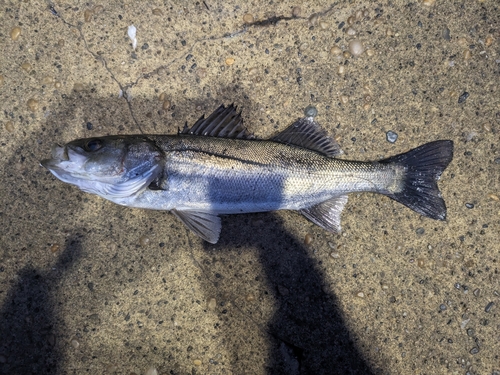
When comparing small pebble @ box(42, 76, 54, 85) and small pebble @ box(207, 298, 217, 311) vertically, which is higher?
small pebble @ box(42, 76, 54, 85)

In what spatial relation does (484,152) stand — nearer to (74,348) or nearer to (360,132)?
(360,132)

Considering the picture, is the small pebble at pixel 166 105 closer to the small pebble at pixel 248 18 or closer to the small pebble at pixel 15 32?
the small pebble at pixel 248 18

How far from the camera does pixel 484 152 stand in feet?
12.3

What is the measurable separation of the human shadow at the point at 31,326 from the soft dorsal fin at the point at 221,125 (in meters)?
1.95

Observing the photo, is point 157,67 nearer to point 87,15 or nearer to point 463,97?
point 87,15

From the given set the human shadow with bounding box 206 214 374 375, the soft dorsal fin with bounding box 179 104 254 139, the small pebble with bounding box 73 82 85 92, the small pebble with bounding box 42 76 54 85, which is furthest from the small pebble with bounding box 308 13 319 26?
the small pebble with bounding box 42 76 54 85

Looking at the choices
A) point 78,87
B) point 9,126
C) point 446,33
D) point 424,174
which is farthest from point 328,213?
point 9,126

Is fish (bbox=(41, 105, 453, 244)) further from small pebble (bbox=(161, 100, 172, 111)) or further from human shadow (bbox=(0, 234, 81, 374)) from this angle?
human shadow (bbox=(0, 234, 81, 374))

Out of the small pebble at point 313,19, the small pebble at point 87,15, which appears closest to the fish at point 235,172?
the small pebble at point 313,19

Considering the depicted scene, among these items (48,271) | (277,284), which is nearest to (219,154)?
(277,284)

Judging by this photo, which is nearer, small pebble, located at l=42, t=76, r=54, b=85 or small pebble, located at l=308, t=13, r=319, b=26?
small pebble, located at l=42, t=76, r=54, b=85

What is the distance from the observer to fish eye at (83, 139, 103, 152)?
10.5 feet

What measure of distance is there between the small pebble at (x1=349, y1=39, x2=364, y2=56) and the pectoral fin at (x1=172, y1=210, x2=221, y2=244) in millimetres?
2164

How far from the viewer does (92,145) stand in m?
3.23
